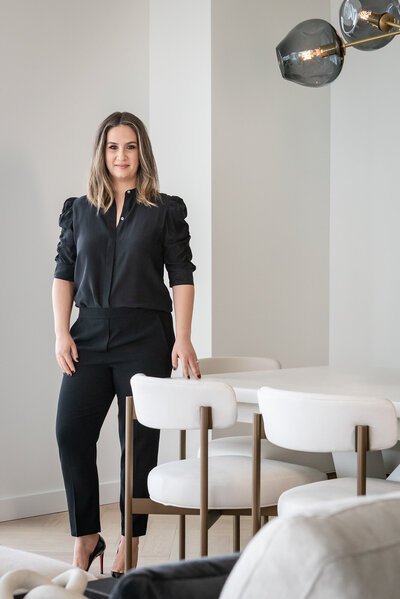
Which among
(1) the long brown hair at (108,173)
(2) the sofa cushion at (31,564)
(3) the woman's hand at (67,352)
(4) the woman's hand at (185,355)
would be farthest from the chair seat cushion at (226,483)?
(1) the long brown hair at (108,173)

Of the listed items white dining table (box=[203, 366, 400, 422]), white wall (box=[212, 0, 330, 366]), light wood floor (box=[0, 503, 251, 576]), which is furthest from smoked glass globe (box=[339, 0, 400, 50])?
light wood floor (box=[0, 503, 251, 576])

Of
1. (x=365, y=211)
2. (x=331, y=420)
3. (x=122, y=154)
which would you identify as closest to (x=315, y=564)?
(x=331, y=420)

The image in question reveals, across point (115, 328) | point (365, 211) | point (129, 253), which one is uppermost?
point (365, 211)

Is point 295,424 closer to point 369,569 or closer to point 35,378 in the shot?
point 369,569

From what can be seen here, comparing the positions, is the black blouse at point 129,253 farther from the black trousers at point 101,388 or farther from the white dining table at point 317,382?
the white dining table at point 317,382

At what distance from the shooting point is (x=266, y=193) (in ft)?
15.4

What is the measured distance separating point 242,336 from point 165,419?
211 centimetres

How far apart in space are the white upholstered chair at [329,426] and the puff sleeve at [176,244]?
926 mm

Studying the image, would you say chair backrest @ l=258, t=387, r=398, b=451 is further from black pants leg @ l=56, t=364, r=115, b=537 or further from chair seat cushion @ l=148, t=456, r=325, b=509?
black pants leg @ l=56, t=364, r=115, b=537

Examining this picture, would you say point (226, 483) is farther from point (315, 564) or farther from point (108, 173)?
point (315, 564)

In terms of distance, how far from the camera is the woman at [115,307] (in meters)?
2.95

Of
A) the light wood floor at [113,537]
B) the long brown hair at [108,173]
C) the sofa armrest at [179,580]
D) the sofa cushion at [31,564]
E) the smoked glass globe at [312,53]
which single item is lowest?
the light wood floor at [113,537]

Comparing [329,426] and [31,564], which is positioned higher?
[329,426]

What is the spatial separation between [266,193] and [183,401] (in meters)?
2.46
